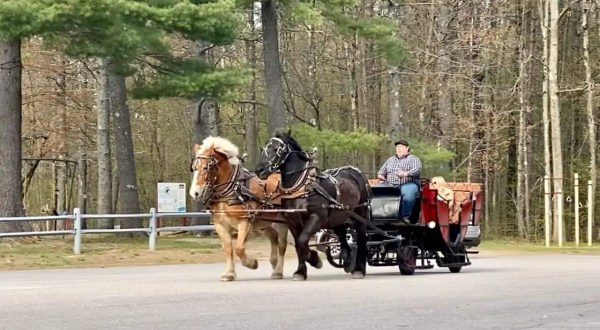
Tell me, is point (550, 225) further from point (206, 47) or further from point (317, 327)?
point (317, 327)

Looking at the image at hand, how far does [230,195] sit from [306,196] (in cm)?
120

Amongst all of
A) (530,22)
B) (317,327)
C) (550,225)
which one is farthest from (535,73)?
(317,327)

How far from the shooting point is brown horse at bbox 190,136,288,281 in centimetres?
1619

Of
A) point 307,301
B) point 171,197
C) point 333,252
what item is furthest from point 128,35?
point 307,301

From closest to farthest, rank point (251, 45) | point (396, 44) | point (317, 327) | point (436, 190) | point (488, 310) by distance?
point (317, 327) < point (488, 310) < point (436, 190) < point (396, 44) < point (251, 45)

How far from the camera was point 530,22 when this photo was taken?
41.6 meters

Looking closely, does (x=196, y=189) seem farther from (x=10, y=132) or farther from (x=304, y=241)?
(x=10, y=132)

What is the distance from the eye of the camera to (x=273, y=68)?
31656mm

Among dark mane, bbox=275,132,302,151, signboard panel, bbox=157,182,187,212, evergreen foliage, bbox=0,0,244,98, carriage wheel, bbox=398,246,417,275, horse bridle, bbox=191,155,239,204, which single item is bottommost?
carriage wheel, bbox=398,246,417,275

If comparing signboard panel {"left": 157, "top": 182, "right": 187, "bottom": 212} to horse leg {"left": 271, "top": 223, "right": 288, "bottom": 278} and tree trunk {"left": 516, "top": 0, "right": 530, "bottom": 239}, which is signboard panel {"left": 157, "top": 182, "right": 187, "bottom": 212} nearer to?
horse leg {"left": 271, "top": 223, "right": 288, "bottom": 278}

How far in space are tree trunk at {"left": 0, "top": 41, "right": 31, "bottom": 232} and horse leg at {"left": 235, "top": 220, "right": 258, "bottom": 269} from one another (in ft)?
38.1

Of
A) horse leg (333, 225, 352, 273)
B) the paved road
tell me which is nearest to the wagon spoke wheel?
horse leg (333, 225, 352, 273)

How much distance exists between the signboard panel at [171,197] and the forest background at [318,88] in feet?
7.06

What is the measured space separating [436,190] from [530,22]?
2510 cm
